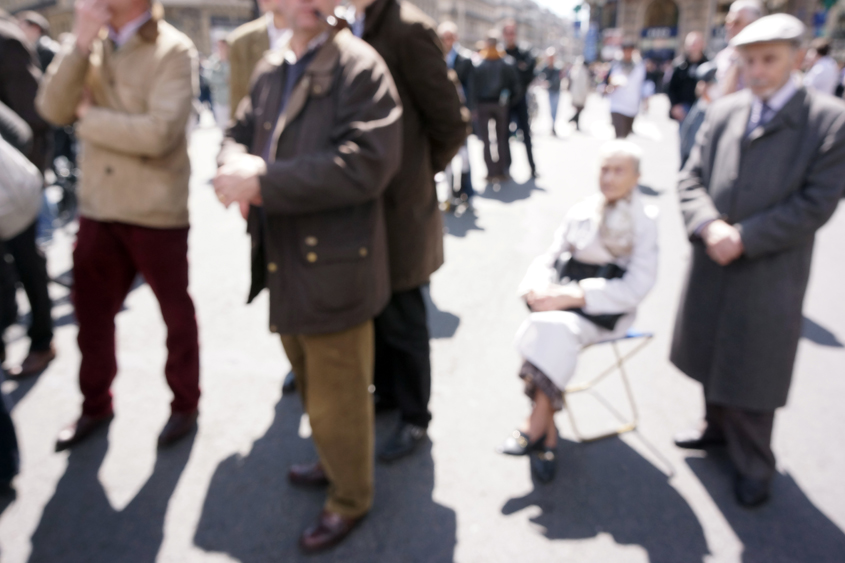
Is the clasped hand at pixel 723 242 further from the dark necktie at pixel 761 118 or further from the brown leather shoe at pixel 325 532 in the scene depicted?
the brown leather shoe at pixel 325 532

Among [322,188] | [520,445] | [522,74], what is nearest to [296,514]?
[520,445]

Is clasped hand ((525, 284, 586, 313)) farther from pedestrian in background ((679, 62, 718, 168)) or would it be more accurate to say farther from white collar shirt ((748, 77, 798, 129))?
pedestrian in background ((679, 62, 718, 168))

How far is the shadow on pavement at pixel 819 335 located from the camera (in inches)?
165

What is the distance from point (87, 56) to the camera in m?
2.48

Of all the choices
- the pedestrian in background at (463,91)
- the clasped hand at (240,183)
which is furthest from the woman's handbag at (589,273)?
the pedestrian in background at (463,91)

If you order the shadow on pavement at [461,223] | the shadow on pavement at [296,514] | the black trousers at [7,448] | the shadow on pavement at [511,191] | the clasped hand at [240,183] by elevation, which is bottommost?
the shadow on pavement at [511,191]

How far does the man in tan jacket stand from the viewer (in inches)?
99.7

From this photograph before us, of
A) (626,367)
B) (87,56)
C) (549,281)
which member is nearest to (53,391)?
(87,56)

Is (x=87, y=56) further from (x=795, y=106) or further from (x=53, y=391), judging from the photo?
(x=795, y=106)

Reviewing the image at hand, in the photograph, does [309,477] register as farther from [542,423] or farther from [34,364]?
[34,364]

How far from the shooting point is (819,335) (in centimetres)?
432

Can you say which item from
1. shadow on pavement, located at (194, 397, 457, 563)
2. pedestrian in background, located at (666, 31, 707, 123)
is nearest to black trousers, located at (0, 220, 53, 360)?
shadow on pavement, located at (194, 397, 457, 563)

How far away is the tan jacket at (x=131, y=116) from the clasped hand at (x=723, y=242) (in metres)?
2.35

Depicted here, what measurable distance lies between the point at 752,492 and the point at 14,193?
3.35m
